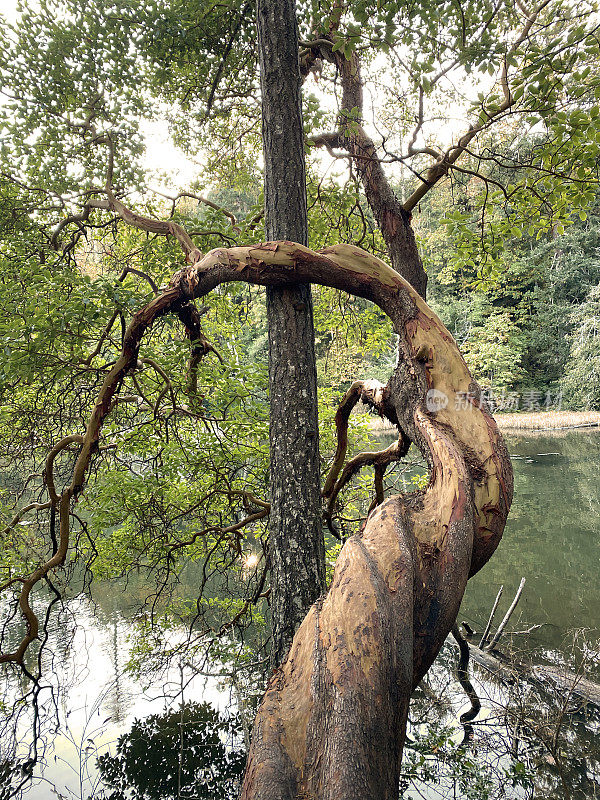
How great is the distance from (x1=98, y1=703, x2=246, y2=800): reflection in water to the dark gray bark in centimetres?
311

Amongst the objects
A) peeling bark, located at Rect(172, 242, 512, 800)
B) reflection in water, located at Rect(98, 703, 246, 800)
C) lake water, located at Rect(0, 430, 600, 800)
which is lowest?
reflection in water, located at Rect(98, 703, 246, 800)

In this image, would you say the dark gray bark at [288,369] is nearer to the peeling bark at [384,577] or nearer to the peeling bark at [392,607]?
the peeling bark at [384,577]

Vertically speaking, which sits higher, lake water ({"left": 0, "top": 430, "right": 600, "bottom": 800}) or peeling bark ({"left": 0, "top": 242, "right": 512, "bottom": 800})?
peeling bark ({"left": 0, "top": 242, "right": 512, "bottom": 800})

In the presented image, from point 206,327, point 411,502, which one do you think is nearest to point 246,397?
point 206,327

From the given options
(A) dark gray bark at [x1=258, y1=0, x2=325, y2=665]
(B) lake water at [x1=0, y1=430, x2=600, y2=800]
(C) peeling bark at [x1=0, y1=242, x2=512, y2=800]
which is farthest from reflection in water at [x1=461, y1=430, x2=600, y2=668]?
(C) peeling bark at [x1=0, y1=242, x2=512, y2=800]

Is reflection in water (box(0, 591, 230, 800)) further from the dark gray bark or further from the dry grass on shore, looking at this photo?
the dry grass on shore

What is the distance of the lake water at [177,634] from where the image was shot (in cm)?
438

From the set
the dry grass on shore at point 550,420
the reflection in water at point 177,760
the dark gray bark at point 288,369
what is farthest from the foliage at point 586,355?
the dark gray bark at point 288,369

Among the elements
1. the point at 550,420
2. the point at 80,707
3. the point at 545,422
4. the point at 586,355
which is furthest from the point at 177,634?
the point at 586,355

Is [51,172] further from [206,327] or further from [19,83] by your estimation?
[206,327]

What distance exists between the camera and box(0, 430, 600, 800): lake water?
4379mm

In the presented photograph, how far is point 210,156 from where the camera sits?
4434 mm

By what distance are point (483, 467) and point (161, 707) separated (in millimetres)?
5075

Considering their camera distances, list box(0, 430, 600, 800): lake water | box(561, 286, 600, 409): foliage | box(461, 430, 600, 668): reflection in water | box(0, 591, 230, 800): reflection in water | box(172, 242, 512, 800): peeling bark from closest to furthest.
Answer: box(172, 242, 512, 800): peeling bark
box(0, 591, 230, 800): reflection in water
box(0, 430, 600, 800): lake water
box(461, 430, 600, 668): reflection in water
box(561, 286, 600, 409): foliage
